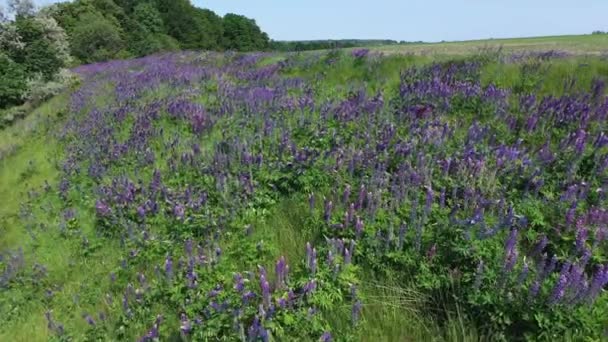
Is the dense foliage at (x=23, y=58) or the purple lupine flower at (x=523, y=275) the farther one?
the dense foliage at (x=23, y=58)

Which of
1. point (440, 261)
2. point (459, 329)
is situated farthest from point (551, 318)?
point (440, 261)

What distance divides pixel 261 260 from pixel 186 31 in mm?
79543

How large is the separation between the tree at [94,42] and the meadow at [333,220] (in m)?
33.6

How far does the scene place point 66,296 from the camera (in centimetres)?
448

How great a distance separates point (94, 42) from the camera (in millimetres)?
38750

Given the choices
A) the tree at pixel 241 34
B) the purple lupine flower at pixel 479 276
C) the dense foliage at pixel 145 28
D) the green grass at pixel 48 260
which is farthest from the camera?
the tree at pixel 241 34

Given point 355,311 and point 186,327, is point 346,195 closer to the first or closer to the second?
point 355,311

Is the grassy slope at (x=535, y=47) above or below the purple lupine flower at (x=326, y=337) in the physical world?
above

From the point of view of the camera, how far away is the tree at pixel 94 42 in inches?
1497

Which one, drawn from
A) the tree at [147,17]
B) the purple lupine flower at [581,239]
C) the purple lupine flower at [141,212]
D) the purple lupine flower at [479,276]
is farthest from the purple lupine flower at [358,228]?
the tree at [147,17]

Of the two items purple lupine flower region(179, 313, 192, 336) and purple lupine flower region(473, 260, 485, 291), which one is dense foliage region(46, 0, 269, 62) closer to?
purple lupine flower region(179, 313, 192, 336)

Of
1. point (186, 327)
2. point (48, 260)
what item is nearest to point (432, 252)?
point (186, 327)

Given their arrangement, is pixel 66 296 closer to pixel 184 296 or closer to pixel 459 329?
pixel 184 296

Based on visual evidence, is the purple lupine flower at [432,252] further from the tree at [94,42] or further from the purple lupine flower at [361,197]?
the tree at [94,42]
